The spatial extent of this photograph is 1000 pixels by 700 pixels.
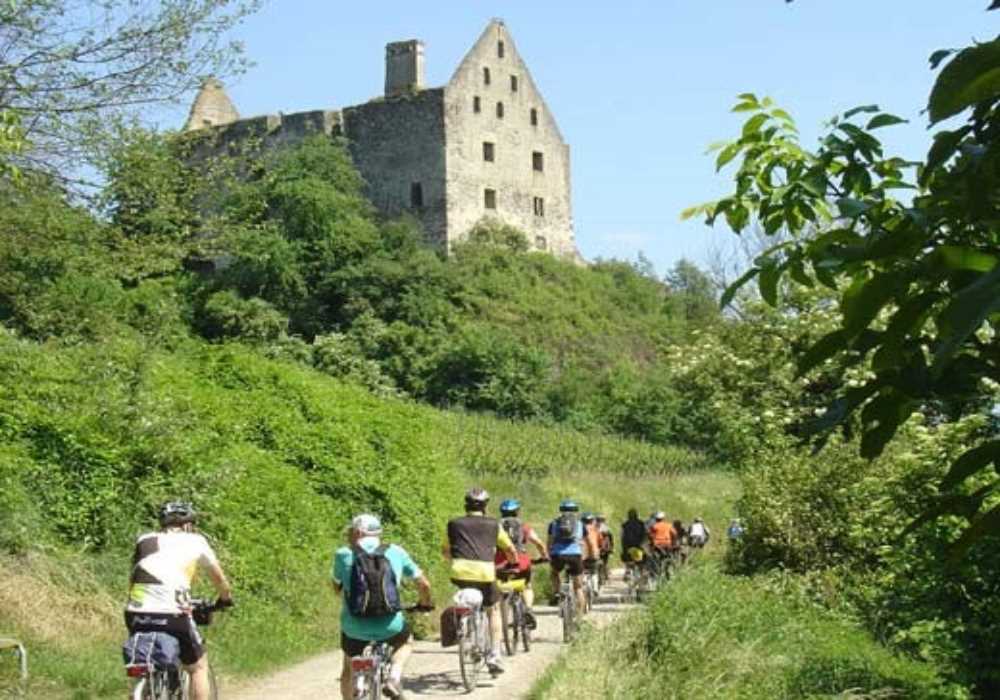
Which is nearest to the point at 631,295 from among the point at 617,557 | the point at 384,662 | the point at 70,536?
the point at 617,557

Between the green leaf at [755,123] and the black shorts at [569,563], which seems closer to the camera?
the green leaf at [755,123]

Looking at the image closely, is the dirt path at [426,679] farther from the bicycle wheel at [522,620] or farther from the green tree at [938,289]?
the green tree at [938,289]

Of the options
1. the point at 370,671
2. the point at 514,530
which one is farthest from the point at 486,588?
the point at 370,671

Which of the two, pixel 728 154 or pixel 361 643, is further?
pixel 361 643

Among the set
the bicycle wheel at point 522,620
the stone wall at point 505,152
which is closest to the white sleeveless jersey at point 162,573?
the bicycle wheel at point 522,620

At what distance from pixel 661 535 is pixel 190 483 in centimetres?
1151

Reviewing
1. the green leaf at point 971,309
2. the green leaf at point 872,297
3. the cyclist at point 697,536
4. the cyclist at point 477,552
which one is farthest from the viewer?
the cyclist at point 697,536

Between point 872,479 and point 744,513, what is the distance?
12.6 ft

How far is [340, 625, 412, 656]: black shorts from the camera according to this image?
34.2 feet

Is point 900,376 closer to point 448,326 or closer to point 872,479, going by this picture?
point 872,479

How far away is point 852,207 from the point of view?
3.26 metres

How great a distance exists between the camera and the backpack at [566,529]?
18906mm

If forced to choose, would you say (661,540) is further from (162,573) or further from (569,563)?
(162,573)

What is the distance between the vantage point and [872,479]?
58.2ft
